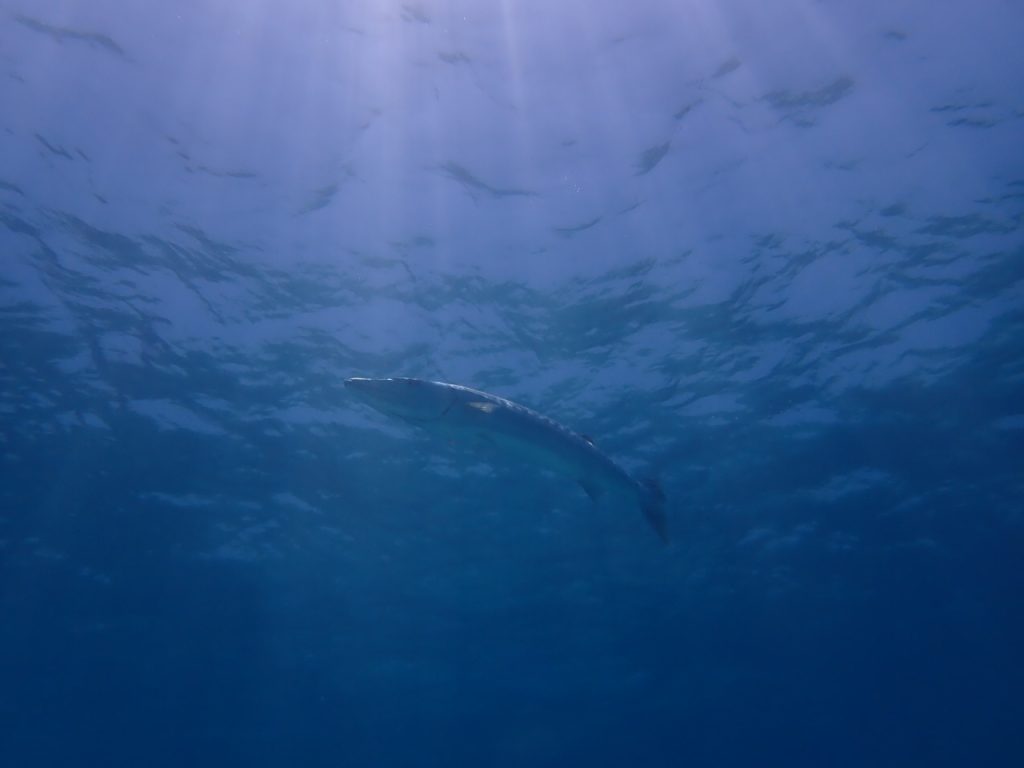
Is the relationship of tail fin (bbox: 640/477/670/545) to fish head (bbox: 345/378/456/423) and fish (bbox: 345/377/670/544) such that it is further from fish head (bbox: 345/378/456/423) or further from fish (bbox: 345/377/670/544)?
fish head (bbox: 345/378/456/423)

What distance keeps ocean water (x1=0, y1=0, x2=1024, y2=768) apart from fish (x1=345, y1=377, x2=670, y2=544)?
81 centimetres

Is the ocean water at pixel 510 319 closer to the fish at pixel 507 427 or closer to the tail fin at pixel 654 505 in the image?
the fish at pixel 507 427

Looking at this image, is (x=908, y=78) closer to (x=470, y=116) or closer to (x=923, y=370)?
(x=470, y=116)

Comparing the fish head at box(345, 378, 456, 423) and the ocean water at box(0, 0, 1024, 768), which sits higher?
the ocean water at box(0, 0, 1024, 768)

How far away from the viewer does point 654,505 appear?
761cm

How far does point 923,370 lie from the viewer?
15867mm

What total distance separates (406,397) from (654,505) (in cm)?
337

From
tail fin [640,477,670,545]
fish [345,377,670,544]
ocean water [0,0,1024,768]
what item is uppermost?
ocean water [0,0,1024,768]

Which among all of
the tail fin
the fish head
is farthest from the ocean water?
the tail fin

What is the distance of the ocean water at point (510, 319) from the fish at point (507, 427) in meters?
0.81

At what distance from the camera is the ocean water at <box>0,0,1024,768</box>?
400 inches

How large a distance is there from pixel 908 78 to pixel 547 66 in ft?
17.7

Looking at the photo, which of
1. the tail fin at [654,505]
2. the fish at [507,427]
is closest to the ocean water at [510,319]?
the fish at [507,427]

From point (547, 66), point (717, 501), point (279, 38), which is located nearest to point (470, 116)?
point (547, 66)
